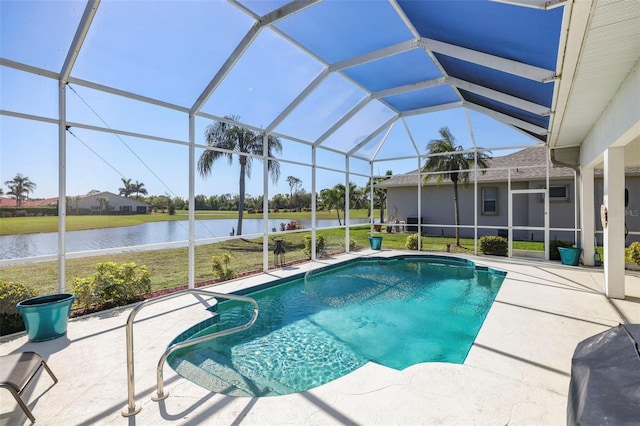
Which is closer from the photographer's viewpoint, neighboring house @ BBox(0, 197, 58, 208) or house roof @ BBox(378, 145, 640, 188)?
neighboring house @ BBox(0, 197, 58, 208)

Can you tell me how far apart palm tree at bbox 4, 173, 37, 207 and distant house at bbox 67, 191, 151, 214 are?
49 cm

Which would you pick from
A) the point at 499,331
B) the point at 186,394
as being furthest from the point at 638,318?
the point at 186,394

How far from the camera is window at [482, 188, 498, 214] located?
46.3 feet

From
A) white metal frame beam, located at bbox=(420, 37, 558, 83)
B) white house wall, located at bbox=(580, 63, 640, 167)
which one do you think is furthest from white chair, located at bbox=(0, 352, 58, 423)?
white house wall, located at bbox=(580, 63, 640, 167)

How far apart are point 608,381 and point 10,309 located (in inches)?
241

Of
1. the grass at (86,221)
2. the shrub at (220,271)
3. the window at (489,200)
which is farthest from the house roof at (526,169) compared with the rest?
the grass at (86,221)

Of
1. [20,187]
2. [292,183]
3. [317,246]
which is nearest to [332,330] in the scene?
[20,187]

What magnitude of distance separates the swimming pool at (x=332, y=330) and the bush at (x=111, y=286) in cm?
156

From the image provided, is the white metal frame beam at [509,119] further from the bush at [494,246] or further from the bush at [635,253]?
the bush at [494,246]

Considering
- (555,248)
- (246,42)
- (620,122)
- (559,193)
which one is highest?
(246,42)

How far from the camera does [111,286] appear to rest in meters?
5.16

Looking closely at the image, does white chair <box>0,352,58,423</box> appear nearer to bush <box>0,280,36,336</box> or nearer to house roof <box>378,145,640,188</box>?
bush <box>0,280,36,336</box>

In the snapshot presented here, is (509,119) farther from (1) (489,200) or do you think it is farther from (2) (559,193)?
(1) (489,200)

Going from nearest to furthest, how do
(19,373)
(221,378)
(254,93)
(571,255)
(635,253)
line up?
1. (19,373)
2. (221,378)
3. (254,93)
4. (635,253)
5. (571,255)
